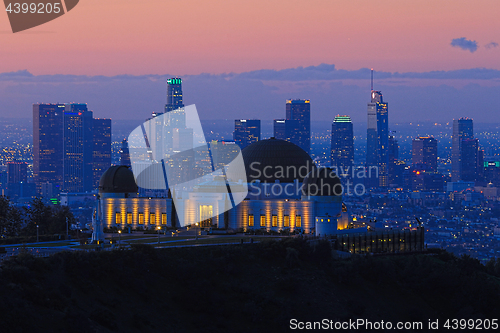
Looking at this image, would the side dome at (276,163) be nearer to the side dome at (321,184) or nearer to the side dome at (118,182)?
the side dome at (321,184)

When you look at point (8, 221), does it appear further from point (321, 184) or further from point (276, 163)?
point (321, 184)

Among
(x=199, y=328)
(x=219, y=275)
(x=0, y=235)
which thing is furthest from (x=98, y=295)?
(x=0, y=235)

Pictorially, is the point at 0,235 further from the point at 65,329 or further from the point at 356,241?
the point at 65,329

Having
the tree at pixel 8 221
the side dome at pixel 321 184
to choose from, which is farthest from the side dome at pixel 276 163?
the tree at pixel 8 221

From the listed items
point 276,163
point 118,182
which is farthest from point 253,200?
point 118,182

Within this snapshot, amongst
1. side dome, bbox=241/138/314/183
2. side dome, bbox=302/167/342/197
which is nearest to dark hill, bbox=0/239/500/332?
side dome, bbox=302/167/342/197

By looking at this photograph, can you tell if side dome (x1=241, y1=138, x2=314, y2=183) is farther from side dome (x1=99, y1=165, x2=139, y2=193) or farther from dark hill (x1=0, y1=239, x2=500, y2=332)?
dark hill (x1=0, y1=239, x2=500, y2=332)
